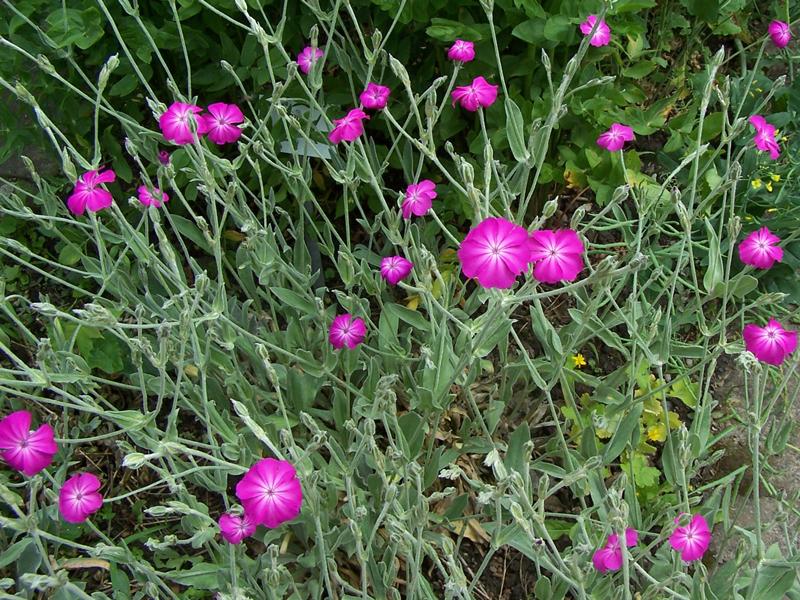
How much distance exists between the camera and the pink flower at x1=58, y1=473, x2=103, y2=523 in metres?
1.15

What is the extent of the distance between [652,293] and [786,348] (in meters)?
0.61

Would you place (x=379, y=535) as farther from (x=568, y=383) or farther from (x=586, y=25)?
(x=586, y=25)

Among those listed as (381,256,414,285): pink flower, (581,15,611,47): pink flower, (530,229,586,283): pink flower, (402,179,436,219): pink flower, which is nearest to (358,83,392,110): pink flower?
(402,179,436,219): pink flower

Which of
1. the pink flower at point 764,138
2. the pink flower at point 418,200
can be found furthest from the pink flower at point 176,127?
the pink flower at point 764,138

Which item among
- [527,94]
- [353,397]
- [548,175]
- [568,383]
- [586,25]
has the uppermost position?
[586,25]

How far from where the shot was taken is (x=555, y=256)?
100 cm

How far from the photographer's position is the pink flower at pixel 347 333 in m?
1.41

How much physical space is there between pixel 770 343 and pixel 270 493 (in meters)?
0.82

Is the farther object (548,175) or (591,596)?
(548,175)

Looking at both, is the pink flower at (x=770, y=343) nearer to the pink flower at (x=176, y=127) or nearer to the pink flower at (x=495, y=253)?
the pink flower at (x=495, y=253)

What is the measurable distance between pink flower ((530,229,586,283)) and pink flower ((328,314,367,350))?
19.0 inches

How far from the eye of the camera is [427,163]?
197 cm

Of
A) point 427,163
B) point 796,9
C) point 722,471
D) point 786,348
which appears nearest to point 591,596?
point 786,348

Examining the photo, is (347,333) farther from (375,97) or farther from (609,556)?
(609,556)
